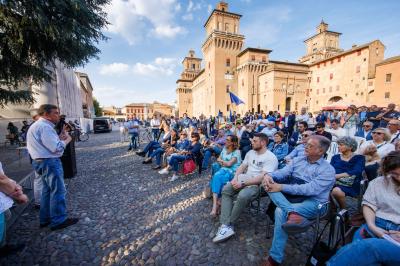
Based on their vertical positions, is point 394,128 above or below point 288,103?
below

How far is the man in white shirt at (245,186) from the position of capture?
2.80 metres

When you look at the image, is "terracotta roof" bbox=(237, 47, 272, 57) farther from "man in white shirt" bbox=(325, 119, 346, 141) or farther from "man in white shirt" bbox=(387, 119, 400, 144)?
"man in white shirt" bbox=(387, 119, 400, 144)

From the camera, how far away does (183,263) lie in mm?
2348

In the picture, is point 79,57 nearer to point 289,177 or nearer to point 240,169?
point 240,169

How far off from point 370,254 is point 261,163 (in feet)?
5.59

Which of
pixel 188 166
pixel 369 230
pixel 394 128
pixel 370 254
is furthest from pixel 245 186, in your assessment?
pixel 394 128

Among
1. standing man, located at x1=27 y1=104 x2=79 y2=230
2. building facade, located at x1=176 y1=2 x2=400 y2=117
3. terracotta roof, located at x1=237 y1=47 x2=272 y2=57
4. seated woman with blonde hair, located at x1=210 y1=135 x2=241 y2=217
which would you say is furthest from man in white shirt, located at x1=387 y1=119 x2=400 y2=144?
terracotta roof, located at x1=237 y1=47 x2=272 y2=57

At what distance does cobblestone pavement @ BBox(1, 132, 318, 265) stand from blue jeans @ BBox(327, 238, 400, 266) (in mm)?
818

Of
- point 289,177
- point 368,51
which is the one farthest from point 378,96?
point 289,177

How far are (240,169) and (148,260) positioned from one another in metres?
1.96

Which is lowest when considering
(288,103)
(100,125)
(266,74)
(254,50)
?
(100,125)

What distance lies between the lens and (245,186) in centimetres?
301

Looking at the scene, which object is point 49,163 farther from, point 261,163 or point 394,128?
point 394,128

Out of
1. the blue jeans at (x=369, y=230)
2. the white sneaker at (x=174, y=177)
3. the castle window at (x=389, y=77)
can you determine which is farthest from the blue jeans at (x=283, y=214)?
the castle window at (x=389, y=77)
